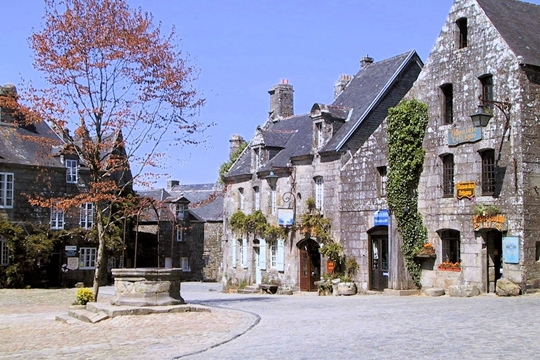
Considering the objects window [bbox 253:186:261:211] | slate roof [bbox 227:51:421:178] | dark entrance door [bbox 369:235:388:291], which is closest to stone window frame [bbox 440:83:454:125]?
dark entrance door [bbox 369:235:388:291]

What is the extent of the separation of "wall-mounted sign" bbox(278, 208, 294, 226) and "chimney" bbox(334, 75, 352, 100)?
6254 millimetres

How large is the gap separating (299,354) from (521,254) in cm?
1162

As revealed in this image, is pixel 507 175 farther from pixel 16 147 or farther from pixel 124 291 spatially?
pixel 16 147

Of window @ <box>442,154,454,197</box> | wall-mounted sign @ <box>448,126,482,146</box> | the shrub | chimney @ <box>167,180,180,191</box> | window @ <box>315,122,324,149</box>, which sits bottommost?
the shrub

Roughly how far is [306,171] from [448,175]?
8.96 m

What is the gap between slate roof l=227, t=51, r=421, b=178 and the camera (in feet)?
97.0

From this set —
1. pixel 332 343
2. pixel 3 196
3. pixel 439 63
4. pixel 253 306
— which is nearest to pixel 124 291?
pixel 253 306

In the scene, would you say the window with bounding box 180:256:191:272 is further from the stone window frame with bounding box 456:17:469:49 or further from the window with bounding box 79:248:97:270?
the stone window frame with bounding box 456:17:469:49

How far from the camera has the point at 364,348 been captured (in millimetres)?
10500

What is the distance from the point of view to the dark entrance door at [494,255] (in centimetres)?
2116

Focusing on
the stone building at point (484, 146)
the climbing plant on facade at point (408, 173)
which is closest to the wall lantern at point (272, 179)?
the climbing plant on facade at point (408, 173)

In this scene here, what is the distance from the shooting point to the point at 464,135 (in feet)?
71.4

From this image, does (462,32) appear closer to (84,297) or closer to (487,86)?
(487,86)

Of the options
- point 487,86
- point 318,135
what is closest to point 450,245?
point 487,86
